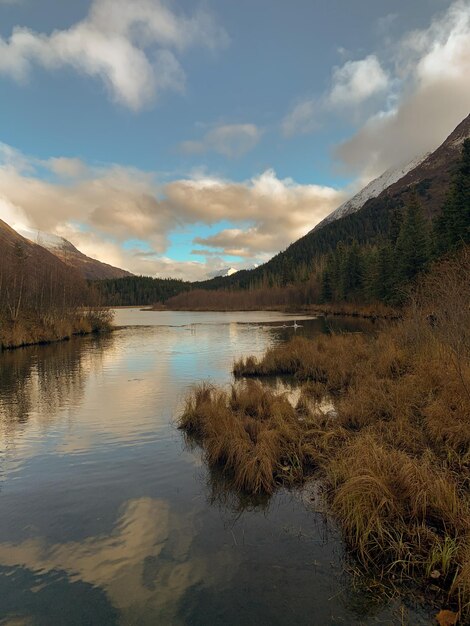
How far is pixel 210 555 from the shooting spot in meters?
6.58

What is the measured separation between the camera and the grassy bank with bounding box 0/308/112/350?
122 ft

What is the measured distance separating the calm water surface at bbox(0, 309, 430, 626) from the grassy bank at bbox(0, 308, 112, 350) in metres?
26.3

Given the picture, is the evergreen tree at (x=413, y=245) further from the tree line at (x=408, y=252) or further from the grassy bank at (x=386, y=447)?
the grassy bank at (x=386, y=447)

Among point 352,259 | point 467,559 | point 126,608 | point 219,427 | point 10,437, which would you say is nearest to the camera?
point 467,559

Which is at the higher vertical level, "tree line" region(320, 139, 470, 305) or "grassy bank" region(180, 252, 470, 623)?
"tree line" region(320, 139, 470, 305)

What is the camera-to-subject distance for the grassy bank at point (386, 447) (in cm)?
601

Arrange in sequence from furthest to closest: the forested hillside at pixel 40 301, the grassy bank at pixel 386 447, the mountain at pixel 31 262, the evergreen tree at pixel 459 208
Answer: the mountain at pixel 31 262 < the forested hillside at pixel 40 301 < the evergreen tree at pixel 459 208 < the grassy bank at pixel 386 447

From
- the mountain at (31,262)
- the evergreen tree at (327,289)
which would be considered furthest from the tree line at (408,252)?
the mountain at (31,262)

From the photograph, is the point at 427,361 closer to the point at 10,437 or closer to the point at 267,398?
A: the point at 267,398

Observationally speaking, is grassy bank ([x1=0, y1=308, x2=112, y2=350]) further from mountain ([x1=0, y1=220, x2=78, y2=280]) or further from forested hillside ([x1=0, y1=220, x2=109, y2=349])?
mountain ([x1=0, y1=220, x2=78, y2=280])

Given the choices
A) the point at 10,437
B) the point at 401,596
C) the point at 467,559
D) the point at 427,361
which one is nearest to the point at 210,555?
the point at 401,596

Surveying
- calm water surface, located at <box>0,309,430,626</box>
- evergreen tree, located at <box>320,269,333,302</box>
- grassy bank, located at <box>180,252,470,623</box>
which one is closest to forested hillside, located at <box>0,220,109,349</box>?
calm water surface, located at <box>0,309,430,626</box>

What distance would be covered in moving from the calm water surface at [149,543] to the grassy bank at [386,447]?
594 millimetres

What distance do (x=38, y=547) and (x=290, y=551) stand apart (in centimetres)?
442
